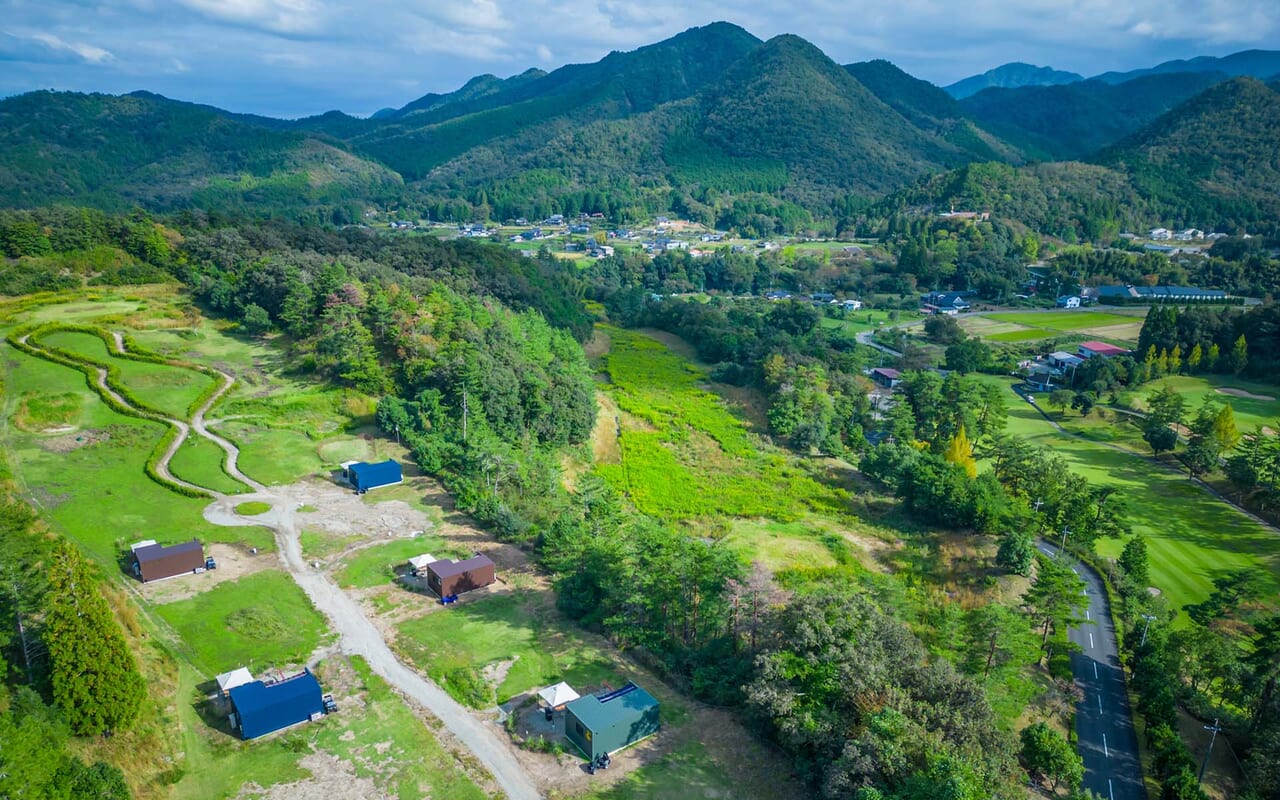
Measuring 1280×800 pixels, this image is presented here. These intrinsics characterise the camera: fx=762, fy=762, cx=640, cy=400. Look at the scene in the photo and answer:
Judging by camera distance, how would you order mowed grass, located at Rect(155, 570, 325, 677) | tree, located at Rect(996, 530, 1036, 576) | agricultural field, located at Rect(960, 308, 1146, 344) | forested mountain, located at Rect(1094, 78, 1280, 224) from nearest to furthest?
1. mowed grass, located at Rect(155, 570, 325, 677)
2. tree, located at Rect(996, 530, 1036, 576)
3. agricultural field, located at Rect(960, 308, 1146, 344)
4. forested mountain, located at Rect(1094, 78, 1280, 224)

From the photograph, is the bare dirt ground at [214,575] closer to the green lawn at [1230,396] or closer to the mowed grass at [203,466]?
the mowed grass at [203,466]

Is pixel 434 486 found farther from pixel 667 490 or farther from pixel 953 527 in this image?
pixel 953 527

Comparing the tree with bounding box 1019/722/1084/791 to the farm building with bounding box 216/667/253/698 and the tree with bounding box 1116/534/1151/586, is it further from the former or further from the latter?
the farm building with bounding box 216/667/253/698

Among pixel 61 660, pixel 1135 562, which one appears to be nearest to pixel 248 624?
pixel 61 660

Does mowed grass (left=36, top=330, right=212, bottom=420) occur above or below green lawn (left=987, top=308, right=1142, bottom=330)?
below

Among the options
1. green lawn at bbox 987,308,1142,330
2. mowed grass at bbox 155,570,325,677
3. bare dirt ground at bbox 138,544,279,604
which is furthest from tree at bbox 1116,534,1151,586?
green lawn at bbox 987,308,1142,330

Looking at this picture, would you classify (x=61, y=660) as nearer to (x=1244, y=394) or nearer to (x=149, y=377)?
(x=149, y=377)

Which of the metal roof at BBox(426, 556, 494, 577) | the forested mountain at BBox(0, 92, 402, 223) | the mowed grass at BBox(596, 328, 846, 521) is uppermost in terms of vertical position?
the forested mountain at BBox(0, 92, 402, 223)
